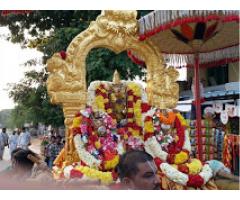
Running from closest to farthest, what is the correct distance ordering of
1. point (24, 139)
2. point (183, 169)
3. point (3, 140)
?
1. point (183, 169)
2. point (24, 139)
3. point (3, 140)

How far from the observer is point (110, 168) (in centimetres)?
448

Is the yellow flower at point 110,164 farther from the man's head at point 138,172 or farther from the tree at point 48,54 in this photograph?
the tree at point 48,54

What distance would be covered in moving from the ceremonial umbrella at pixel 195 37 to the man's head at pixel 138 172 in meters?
2.73

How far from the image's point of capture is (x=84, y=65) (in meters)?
4.98

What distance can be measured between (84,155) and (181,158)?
108 cm

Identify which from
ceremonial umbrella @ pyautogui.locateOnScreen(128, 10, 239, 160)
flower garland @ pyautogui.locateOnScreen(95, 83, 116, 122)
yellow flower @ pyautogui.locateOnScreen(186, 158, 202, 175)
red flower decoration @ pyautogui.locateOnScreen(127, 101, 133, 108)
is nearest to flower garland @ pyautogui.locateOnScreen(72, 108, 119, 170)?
flower garland @ pyautogui.locateOnScreen(95, 83, 116, 122)

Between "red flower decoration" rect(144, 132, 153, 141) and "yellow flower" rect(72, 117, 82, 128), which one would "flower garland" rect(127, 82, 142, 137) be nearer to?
"red flower decoration" rect(144, 132, 153, 141)

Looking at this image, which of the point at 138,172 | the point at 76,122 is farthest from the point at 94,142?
the point at 138,172

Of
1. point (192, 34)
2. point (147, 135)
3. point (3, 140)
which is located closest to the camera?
point (147, 135)

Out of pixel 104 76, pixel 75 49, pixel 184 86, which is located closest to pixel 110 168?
pixel 75 49

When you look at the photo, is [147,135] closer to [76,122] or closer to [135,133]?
[135,133]

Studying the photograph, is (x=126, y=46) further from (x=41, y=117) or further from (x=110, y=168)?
(x=41, y=117)

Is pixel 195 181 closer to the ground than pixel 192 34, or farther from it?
closer to the ground

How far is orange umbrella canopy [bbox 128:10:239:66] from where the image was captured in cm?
448
